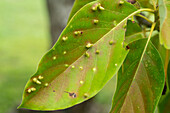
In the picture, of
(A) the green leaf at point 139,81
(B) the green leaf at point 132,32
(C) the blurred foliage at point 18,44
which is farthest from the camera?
(C) the blurred foliage at point 18,44

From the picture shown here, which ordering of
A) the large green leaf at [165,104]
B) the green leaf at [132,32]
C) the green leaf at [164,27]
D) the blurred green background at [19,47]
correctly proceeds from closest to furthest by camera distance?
the green leaf at [164,27]
the green leaf at [132,32]
the large green leaf at [165,104]
the blurred green background at [19,47]

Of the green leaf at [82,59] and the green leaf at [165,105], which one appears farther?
the green leaf at [165,105]

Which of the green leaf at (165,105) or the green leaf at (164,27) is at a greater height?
the green leaf at (164,27)

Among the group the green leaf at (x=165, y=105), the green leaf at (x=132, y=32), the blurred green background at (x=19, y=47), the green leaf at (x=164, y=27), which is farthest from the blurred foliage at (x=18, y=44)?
the green leaf at (x=164, y=27)

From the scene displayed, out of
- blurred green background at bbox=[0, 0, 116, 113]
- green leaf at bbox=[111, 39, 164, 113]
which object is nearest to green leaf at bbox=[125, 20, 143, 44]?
green leaf at bbox=[111, 39, 164, 113]

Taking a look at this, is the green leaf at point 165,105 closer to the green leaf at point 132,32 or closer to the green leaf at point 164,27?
the green leaf at point 132,32

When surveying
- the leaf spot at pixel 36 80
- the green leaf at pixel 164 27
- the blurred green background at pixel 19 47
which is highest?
the green leaf at pixel 164 27

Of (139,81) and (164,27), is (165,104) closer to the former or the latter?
(139,81)
